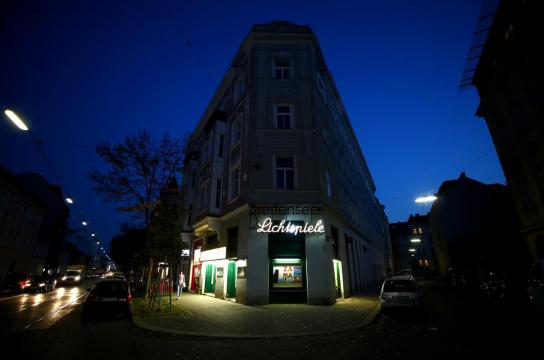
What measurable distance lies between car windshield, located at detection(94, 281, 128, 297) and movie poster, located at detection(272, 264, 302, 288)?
25.0 ft

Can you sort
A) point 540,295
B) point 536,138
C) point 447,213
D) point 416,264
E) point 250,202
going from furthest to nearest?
1. point 416,264
2. point 447,213
3. point 536,138
4. point 250,202
5. point 540,295

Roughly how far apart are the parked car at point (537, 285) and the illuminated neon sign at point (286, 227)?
9.15 meters

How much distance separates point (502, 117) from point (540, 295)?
796 inches

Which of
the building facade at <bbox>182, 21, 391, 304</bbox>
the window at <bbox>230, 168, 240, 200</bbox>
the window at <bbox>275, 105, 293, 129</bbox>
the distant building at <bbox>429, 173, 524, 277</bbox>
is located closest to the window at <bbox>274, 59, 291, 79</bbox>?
the building facade at <bbox>182, 21, 391, 304</bbox>

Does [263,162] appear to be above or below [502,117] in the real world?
below

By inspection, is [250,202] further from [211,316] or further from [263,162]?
[211,316]

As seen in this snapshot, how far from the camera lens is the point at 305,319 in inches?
432

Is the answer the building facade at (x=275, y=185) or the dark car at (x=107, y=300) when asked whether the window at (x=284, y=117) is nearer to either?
the building facade at (x=275, y=185)

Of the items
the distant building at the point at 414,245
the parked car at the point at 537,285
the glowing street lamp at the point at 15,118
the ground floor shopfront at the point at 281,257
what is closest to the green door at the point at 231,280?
the ground floor shopfront at the point at 281,257

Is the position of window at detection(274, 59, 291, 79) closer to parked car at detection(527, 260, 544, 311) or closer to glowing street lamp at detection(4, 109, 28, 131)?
glowing street lamp at detection(4, 109, 28, 131)

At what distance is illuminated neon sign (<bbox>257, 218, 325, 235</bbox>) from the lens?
15.8 m

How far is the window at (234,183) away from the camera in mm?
19261

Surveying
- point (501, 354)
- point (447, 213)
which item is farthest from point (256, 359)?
point (447, 213)

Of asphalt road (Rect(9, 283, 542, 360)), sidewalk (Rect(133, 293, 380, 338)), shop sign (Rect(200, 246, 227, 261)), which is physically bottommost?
asphalt road (Rect(9, 283, 542, 360))
